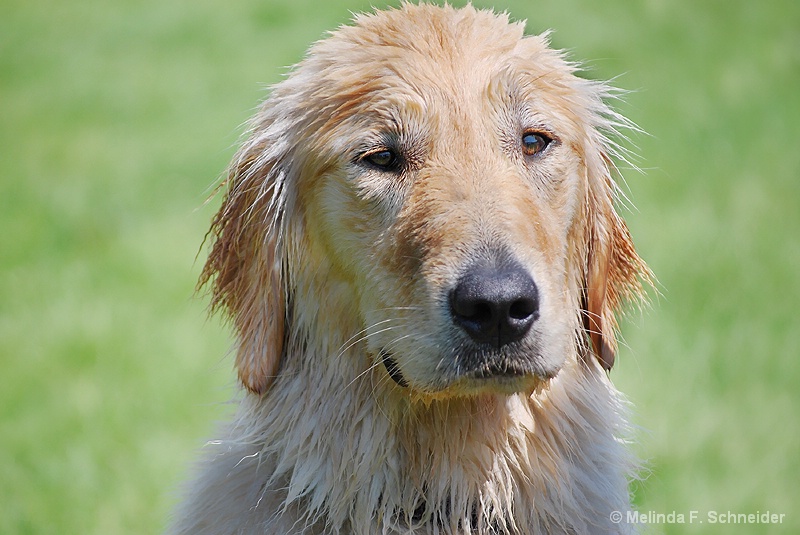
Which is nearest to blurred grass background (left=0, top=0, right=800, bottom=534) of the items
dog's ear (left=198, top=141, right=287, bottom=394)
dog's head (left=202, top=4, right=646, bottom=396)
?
dog's ear (left=198, top=141, right=287, bottom=394)

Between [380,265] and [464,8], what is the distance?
1.05 m

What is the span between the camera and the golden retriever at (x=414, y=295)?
3.08 m

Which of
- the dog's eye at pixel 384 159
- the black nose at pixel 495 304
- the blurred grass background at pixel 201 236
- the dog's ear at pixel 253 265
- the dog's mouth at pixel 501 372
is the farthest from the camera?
the blurred grass background at pixel 201 236

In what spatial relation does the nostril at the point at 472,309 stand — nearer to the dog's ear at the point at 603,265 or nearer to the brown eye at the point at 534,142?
the brown eye at the point at 534,142

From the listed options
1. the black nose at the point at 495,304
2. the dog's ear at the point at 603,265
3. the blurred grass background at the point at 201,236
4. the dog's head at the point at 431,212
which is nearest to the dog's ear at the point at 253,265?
the dog's head at the point at 431,212

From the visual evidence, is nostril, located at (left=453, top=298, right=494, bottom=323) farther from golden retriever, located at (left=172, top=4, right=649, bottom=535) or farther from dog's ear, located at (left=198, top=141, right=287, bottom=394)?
dog's ear, located at (left=198, top=141, right=287, bottom=394)

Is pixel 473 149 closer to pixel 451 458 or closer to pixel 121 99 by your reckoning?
pixel 451 458

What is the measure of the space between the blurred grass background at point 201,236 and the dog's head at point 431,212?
20.3 inches

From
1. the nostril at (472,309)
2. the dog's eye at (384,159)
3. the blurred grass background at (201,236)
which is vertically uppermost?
the dog's eye at (384,159)

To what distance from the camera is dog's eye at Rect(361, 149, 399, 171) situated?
329cm

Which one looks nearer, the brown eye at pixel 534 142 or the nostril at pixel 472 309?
the nostril at pixel 472 309

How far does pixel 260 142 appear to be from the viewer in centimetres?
366

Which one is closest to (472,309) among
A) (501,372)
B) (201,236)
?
(501,372)

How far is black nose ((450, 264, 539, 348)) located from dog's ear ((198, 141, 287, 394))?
2.79 feet
